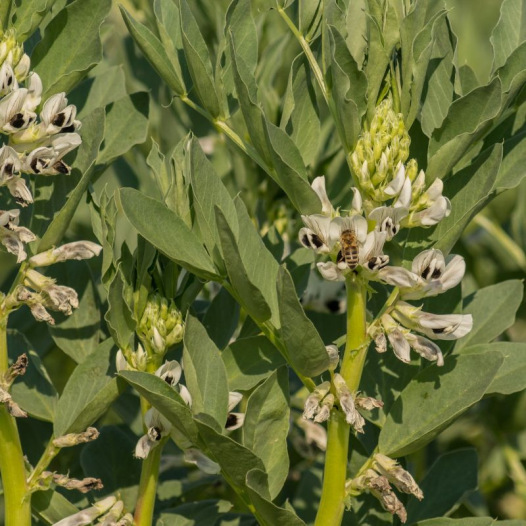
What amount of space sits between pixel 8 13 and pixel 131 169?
681mm

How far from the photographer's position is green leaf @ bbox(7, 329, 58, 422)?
1573 millimetres

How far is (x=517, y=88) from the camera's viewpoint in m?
1.35

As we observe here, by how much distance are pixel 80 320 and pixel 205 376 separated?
37 cm

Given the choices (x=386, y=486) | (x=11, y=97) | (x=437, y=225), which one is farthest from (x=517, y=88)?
(x=11, y=97)

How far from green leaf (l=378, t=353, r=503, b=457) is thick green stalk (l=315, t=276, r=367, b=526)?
72 mm

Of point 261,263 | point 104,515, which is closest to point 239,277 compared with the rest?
point 261,263

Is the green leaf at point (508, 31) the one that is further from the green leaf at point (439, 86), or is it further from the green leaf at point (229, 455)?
the green leaf at point (229, 455)

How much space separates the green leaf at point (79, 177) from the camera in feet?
4.61

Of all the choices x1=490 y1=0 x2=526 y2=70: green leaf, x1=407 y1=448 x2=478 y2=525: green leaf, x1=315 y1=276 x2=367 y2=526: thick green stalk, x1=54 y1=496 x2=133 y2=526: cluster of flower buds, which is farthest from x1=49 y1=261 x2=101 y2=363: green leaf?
x1=490 y1=0 x2=526 y2=70: green leaf

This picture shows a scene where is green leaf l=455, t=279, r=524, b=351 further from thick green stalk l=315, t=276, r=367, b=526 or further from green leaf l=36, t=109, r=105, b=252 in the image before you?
green leaf l=36, t=109, r=105, b=252

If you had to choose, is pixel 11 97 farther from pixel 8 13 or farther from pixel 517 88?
pixel 517 88

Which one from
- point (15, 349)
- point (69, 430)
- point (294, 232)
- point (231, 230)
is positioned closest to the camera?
point (231, 230)

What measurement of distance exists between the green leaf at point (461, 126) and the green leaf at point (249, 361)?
337mm

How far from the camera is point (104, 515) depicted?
148 cm
